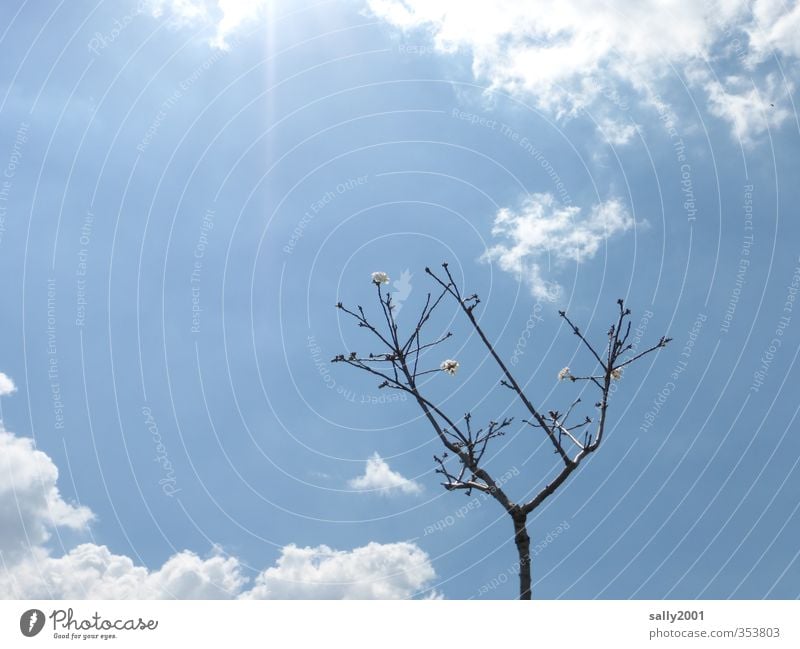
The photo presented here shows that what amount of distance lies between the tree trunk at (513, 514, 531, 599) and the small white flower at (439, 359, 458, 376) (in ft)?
8.89

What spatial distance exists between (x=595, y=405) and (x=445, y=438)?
9.50 ft

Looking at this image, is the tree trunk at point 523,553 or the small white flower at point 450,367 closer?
the tree trunk at point 523,553

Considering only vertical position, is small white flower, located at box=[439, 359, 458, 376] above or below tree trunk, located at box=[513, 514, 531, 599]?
above

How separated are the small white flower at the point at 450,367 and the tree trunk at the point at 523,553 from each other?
8.89 ft

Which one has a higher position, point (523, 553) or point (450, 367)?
point (450, 367)

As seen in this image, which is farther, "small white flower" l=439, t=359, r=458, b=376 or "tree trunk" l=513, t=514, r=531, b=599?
"small white flower" l=439, t=359, r=458, b=376

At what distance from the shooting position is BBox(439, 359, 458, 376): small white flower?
11906 mm

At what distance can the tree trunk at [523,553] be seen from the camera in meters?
10.1

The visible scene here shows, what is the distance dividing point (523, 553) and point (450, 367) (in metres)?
3.40

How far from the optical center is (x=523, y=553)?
10.3m

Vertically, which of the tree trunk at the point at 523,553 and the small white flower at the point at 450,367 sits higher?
the small white flower at the point at 450,367
